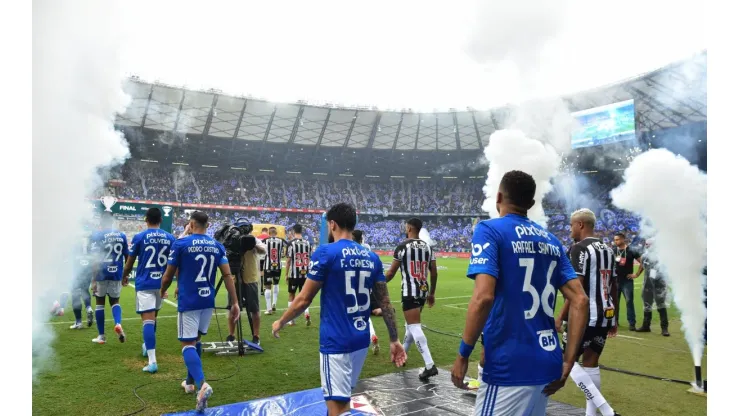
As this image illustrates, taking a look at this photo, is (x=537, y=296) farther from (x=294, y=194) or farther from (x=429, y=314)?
(x=294, y=194)

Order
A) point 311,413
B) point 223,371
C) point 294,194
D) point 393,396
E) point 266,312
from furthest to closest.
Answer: point 294,194 < point 266,312 < point 223,371 < point 393,396 < point 311,413

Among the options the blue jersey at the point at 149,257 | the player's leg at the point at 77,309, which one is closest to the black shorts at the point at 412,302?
the blue jersey at the point at 149,257

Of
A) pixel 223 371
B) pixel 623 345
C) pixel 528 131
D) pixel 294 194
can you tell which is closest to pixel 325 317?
pixel 223 371

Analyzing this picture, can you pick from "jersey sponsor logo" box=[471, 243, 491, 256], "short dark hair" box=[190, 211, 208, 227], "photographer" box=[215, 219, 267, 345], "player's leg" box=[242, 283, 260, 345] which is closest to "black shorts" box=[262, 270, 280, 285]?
"photographer" box=[215, 219, 267, 345]

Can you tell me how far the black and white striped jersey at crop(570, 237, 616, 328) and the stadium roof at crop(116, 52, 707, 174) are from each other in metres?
36.0

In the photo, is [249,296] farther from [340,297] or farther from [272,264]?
[340,297]

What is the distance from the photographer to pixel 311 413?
203 inches

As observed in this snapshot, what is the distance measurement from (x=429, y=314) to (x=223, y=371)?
677 centimetres

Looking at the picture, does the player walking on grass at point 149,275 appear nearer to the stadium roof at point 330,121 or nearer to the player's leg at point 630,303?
the player's leg at point 630,303

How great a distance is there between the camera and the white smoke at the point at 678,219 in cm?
695

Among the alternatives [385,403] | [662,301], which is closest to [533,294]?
[385,403]

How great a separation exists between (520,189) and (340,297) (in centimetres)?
173

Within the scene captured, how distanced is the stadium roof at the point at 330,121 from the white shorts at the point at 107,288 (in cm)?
3309

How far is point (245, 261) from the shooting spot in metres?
8.66
